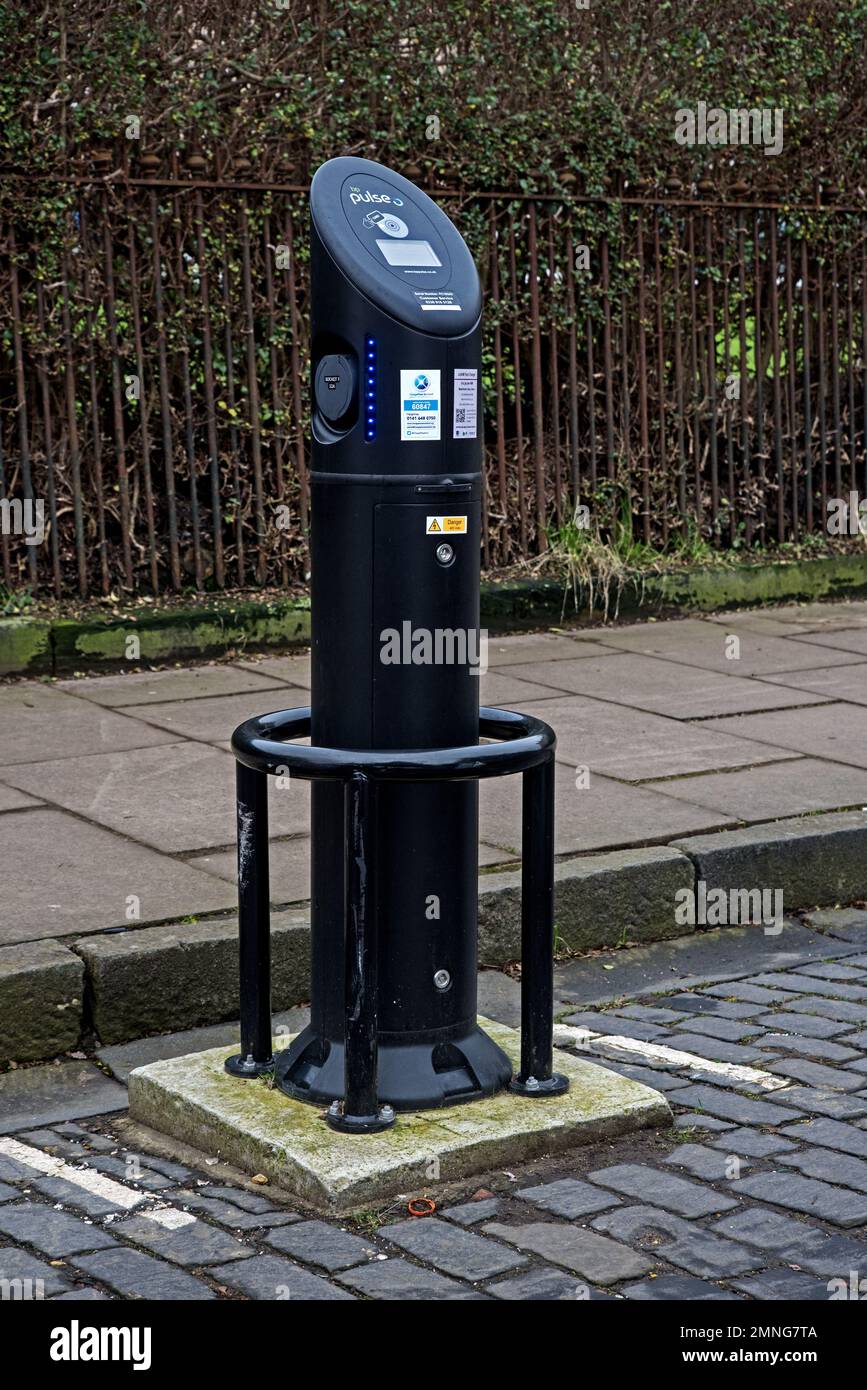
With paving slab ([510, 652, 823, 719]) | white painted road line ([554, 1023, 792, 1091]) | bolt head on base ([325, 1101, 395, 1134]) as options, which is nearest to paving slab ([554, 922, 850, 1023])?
white painted road line ([554, 1023, 792, 1091])

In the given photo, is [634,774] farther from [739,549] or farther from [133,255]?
[739,549]

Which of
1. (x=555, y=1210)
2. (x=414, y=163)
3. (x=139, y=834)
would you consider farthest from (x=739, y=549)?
(x=555, y=1210)

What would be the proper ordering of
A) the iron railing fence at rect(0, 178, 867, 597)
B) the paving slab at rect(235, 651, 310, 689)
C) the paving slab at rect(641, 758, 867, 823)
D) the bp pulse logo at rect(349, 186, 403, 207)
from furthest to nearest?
the iron railing fence at rect(0, 178, 867, 597)
the paving slab at rect(235, 651, 310, 689)
the paving slab at rect(641, 758, 867, 823)
the bp pulse logo at rect(349, 186, 403, 207)

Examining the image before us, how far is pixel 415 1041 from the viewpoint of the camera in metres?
3.91

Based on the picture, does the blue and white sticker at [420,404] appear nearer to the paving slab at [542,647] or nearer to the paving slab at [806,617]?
the paving slab at [542,647]

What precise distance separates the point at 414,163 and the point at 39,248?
1945 mm

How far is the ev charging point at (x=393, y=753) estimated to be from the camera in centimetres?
367

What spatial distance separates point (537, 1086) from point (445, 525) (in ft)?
4.00

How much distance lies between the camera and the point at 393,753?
12.0ft

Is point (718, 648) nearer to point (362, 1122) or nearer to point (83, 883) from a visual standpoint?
point (83, 883)

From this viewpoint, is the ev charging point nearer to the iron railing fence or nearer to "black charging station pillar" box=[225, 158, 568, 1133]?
"black charging station pillar" box=[225, 158, 568, 1133]

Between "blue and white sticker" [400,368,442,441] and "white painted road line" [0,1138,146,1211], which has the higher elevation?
"blue and white sticker" [400,368,442,441]

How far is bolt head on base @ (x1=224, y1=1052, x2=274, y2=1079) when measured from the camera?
405 centimetres

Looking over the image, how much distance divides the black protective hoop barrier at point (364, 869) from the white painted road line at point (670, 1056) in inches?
17.9
